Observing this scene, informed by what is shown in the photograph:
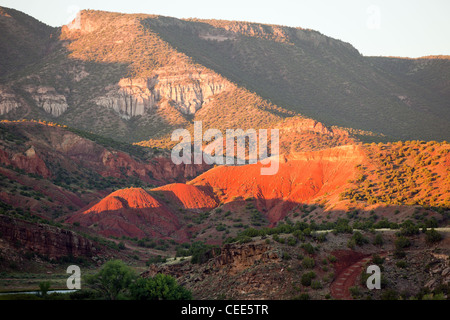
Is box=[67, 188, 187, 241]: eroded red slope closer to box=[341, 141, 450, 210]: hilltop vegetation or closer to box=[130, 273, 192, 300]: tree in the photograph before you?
box=[341, 141, 450, 210]: hilltop vegetation

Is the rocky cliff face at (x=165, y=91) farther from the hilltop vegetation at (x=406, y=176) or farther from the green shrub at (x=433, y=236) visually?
the green shrub at (x=433, y=236)

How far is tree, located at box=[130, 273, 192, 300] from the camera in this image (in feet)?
111

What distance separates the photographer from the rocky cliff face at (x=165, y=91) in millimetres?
164000

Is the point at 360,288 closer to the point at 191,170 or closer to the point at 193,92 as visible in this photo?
the point at 191,170

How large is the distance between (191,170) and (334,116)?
55.4m

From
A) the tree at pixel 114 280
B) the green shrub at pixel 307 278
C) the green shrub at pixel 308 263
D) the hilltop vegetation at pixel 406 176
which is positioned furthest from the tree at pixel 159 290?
the hilltop vegetation at pixel 406 176

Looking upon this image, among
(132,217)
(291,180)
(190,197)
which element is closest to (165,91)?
(190,197)

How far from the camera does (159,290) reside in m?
34.2

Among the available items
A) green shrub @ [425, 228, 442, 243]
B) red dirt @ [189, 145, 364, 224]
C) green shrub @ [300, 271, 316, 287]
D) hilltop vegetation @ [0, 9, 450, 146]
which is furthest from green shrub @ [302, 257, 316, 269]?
hilltop vegetation @ [0, 9, 450, 146]

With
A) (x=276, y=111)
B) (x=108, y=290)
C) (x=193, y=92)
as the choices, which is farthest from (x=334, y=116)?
(x=108, y=290)

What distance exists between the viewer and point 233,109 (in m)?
150
